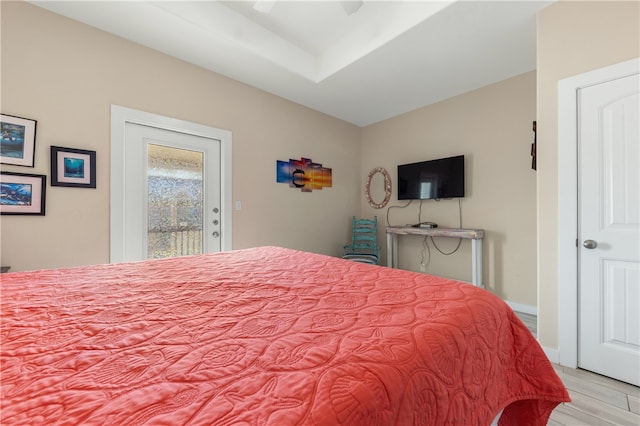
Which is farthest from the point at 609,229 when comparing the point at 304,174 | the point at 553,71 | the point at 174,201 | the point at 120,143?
the point at 120,143

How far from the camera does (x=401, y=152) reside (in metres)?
4.13

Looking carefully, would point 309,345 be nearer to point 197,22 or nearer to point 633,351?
point 633,351

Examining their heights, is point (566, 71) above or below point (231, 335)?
above

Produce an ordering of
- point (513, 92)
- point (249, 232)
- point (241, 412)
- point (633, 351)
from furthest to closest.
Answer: point (249, 232)
point (513, 92)
point (633, 351)
point (241, 412)

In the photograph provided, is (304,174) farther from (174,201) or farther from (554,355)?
(554,355)

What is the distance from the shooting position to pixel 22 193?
1962 millimetres

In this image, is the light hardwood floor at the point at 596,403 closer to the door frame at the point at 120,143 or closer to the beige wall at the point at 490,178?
the beige wall at the point at 490,178

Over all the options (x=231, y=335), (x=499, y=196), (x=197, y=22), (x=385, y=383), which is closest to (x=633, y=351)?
(x=499, y=196)

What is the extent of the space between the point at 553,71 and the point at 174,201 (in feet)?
11.5

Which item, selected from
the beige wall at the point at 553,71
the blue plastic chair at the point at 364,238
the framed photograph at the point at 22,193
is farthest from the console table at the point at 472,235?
the framed photograph at the point at 22,193

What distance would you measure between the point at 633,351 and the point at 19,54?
15.4 ft

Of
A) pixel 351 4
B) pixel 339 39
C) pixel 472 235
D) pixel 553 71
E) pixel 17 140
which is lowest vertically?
pixel 472 235

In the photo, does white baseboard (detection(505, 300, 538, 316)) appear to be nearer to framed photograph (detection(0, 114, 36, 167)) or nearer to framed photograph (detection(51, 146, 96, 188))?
framed photograph (detection(51, 146, 96, 188))

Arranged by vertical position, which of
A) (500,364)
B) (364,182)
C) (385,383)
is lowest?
(500,364)
